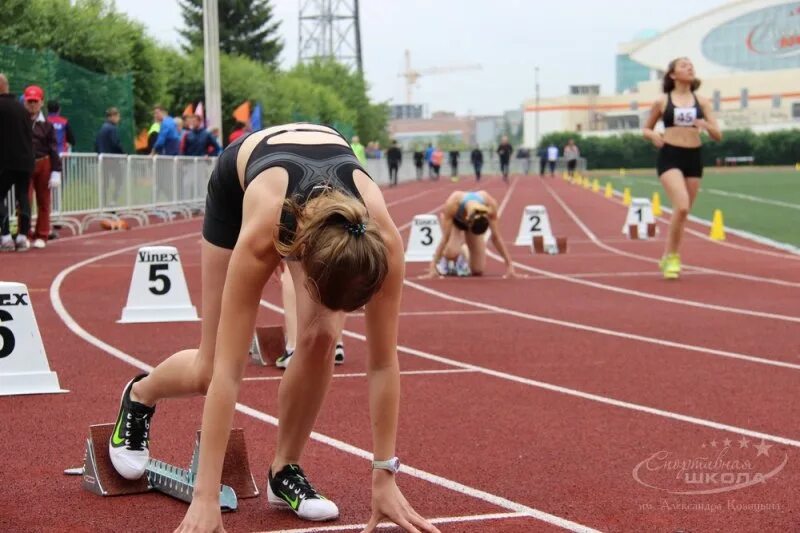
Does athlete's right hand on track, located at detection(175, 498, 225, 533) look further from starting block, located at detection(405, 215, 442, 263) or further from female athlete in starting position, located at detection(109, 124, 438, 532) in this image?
starting block, located at detection(405, 215, 442, 263)

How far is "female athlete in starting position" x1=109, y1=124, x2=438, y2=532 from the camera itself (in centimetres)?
368

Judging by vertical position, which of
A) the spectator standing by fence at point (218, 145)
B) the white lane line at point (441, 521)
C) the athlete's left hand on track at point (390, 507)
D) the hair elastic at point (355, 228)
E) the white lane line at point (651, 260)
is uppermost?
the spectator standing by fence at point (218, 145)

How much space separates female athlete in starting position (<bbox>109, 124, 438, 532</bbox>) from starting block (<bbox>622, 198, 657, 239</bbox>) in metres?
16.0

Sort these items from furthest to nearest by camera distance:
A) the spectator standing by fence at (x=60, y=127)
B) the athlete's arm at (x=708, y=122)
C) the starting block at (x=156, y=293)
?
the spectator standing by fence at (x=60, y=127) < the athlete's arm at (x=708, y=122) < the starting block at (x=156, y=293)

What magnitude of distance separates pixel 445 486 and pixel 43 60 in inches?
713

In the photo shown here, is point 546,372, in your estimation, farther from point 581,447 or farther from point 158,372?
point 158,372

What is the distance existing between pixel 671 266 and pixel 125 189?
39.3 ft

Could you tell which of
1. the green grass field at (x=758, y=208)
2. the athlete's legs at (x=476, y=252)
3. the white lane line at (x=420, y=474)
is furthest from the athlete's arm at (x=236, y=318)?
the green grass field at (x=758, y=208)

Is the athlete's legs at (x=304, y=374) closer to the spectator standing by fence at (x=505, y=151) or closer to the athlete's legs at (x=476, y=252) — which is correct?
the athlete's legs at (x=476, y=252)

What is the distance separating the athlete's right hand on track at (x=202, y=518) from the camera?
390 centimetres

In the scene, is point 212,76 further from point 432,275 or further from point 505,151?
point 505,151

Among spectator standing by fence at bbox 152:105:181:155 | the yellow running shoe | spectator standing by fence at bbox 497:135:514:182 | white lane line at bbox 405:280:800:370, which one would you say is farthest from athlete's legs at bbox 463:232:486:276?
spectator standing by fence at bbox 497:135:514:182

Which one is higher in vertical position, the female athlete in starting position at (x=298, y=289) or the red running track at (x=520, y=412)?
the female athlete in starting position at (x=298, y=289)

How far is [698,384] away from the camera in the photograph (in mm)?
7207
